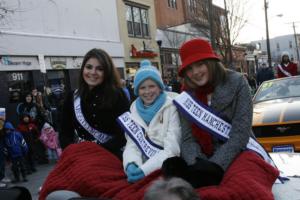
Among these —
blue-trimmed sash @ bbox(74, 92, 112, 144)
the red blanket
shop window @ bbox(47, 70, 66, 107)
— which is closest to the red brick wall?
shop window @ bbox(47, 70, 66, 107)

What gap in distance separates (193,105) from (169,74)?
2753 centimetres

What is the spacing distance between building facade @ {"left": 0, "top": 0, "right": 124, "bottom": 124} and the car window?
8420 millimetres

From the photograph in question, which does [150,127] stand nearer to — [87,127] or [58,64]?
[87,127]

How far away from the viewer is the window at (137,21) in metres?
26.9

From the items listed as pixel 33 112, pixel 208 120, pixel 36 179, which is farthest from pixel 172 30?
pixel 208 120

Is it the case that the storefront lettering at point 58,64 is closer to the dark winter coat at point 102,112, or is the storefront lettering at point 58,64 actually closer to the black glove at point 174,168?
the dark winter coat at point 102,112

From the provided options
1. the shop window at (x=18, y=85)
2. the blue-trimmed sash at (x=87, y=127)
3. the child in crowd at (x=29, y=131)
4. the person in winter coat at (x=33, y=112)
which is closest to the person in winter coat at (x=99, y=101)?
the blue-trimmed sash at (x=87, y=127)

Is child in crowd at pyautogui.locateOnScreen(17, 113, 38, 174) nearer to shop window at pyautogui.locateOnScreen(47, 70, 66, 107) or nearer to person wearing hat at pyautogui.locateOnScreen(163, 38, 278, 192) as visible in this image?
shop window at pyautogui.locateOnScreen(47, 70, 66, 107)

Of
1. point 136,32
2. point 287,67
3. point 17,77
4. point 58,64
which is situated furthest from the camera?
point 136,32

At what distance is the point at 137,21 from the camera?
2795 centimetres

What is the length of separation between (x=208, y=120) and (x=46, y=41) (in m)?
16.5

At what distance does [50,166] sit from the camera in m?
10.9

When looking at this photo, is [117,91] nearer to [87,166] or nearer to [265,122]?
[87,166]

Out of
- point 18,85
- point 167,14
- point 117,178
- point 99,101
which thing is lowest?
point 117,178
